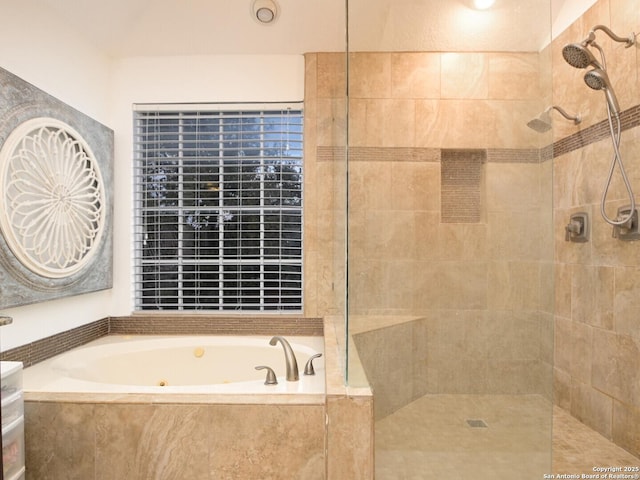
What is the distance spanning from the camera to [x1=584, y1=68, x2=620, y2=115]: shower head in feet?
6.00

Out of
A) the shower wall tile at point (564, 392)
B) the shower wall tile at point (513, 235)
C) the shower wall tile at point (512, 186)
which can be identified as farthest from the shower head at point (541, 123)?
the shower wall tile at point (564, 392)

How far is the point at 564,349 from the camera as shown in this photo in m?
2.07

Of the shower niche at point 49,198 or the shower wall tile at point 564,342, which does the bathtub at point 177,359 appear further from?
the shower wall tile at point 564,342

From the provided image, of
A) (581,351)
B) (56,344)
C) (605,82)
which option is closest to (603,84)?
(605,82)

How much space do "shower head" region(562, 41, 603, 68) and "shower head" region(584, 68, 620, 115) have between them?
43mm

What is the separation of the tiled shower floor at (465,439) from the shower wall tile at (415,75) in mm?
1064

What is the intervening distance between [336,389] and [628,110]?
185cm

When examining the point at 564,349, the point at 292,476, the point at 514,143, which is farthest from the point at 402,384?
the point at 564,349

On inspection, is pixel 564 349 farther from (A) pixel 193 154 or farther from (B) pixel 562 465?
(A) pixel 193 154

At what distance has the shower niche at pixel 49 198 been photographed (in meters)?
1.74

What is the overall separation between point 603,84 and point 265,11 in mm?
1895

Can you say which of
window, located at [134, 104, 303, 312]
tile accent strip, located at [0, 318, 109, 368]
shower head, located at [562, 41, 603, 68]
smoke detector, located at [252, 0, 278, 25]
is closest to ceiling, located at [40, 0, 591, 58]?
smoke detector, located at [252, 0, 278, 25]

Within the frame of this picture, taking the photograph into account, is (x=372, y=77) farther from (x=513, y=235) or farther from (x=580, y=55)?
(x=580, y=55)

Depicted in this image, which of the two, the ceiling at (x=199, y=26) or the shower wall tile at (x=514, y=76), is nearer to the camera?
the shower wall tile at (x=514, y=76)
